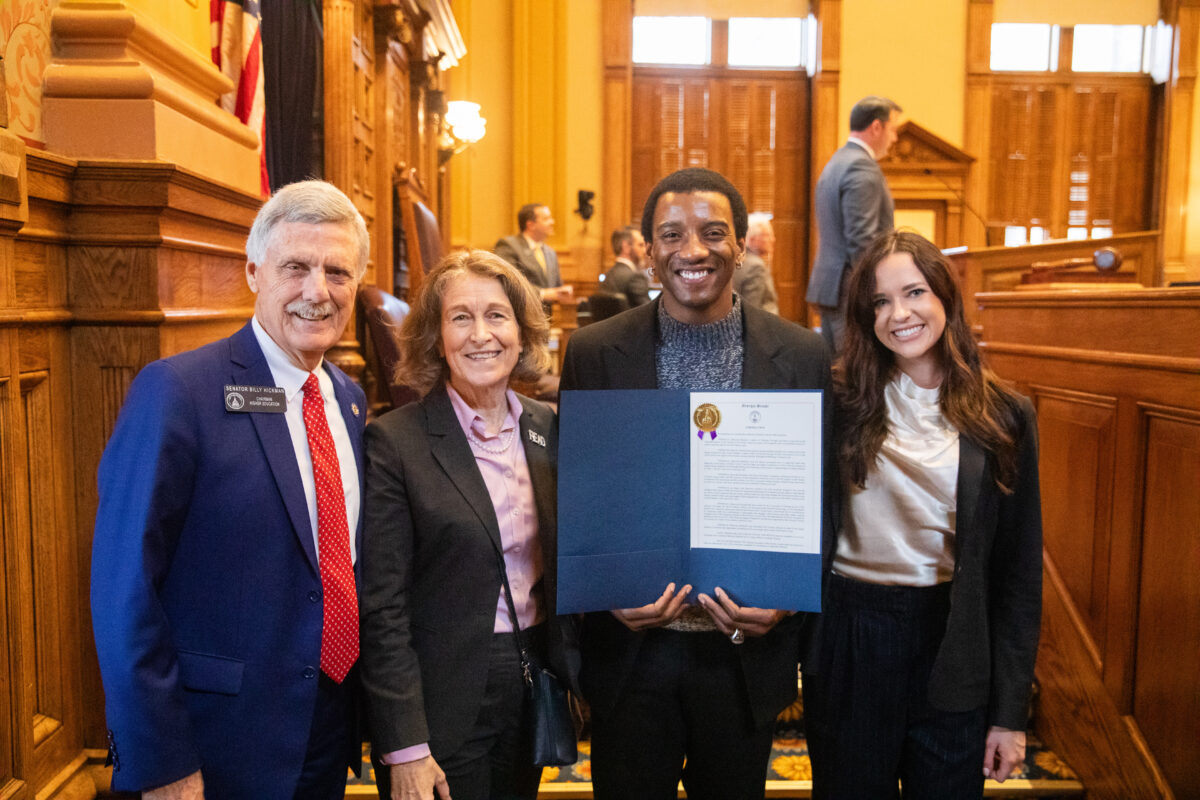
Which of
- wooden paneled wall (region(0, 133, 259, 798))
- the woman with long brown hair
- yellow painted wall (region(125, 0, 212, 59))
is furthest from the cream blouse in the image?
yellow painted wall (region(125, 0, 212, 59))

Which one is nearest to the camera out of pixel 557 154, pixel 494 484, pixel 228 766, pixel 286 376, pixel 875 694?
pixel 228 766

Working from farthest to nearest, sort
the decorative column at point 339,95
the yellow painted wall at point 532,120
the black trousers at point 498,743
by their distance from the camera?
the yellow painted wall at point 532,120, the decorative column at point 339,95, the black trousers at point 498,743

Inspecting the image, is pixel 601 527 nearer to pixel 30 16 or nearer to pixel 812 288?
pixel 30 16

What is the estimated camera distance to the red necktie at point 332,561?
1.42 m

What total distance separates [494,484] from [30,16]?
52.3 inches

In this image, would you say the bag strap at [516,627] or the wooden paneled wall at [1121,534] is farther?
the wooden paneled wall at [1121,534]

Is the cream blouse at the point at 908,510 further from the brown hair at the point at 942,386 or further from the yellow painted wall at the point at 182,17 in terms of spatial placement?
the yellow painted wall at the point at 182,17

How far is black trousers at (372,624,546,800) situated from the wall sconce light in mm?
6856

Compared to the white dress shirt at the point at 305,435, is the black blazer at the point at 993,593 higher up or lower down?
lower down

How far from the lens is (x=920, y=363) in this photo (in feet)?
5.87

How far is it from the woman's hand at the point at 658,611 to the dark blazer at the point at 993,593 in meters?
0.38

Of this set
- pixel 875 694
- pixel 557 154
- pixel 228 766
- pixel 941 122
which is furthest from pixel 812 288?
pixel 941 122

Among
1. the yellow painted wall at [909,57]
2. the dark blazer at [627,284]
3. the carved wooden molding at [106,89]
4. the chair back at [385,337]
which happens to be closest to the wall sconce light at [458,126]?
the dark blazer at [627,284]

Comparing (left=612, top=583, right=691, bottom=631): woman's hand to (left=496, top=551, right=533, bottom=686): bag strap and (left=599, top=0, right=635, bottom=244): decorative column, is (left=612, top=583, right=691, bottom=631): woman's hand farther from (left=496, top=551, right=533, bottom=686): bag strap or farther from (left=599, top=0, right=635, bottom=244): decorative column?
(left=599, top=0, right=635, bottom=244): decorative column
